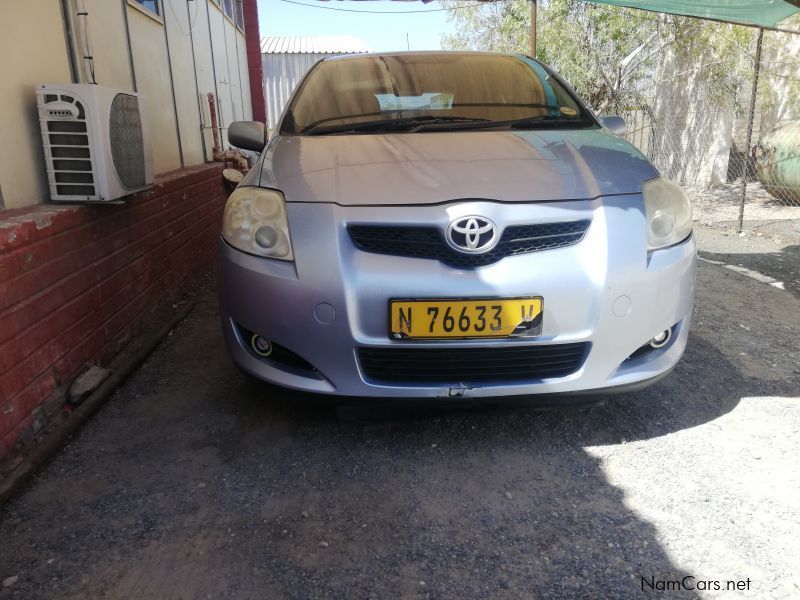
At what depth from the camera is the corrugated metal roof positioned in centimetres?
1808

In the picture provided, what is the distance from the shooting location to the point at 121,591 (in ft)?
5.42

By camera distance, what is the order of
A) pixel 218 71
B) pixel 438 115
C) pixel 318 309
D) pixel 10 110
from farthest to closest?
pixel 218 71 < pixel 438 115 < pixel 10 110 < pixel 318 309

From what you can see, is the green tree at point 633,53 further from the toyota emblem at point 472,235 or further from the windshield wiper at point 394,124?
the toyota emblem at point 472,235

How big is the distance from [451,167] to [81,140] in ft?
5.79

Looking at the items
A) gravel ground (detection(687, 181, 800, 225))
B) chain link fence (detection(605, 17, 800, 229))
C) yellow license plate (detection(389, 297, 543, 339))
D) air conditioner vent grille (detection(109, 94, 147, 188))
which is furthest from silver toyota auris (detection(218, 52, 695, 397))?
chain link fence (detection(605, 17, 800, 229))

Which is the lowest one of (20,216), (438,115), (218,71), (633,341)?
(633,341)

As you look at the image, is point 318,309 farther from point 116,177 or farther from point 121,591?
point 116,177

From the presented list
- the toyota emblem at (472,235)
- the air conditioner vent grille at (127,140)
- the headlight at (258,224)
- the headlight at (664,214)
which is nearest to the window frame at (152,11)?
the air conditioner vent grille at (127,140)

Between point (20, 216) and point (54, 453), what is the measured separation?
941mm

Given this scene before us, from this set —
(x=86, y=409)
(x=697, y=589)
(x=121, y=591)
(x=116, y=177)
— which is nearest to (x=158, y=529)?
(x=121, y=591)

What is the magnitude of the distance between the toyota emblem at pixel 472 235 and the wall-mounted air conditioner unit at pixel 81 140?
1787 mm

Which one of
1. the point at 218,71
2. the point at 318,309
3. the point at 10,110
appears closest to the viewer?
the point at 318,309

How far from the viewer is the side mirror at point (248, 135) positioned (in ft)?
10.5

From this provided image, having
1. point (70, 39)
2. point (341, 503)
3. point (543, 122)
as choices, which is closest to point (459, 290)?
point (341, 503)
